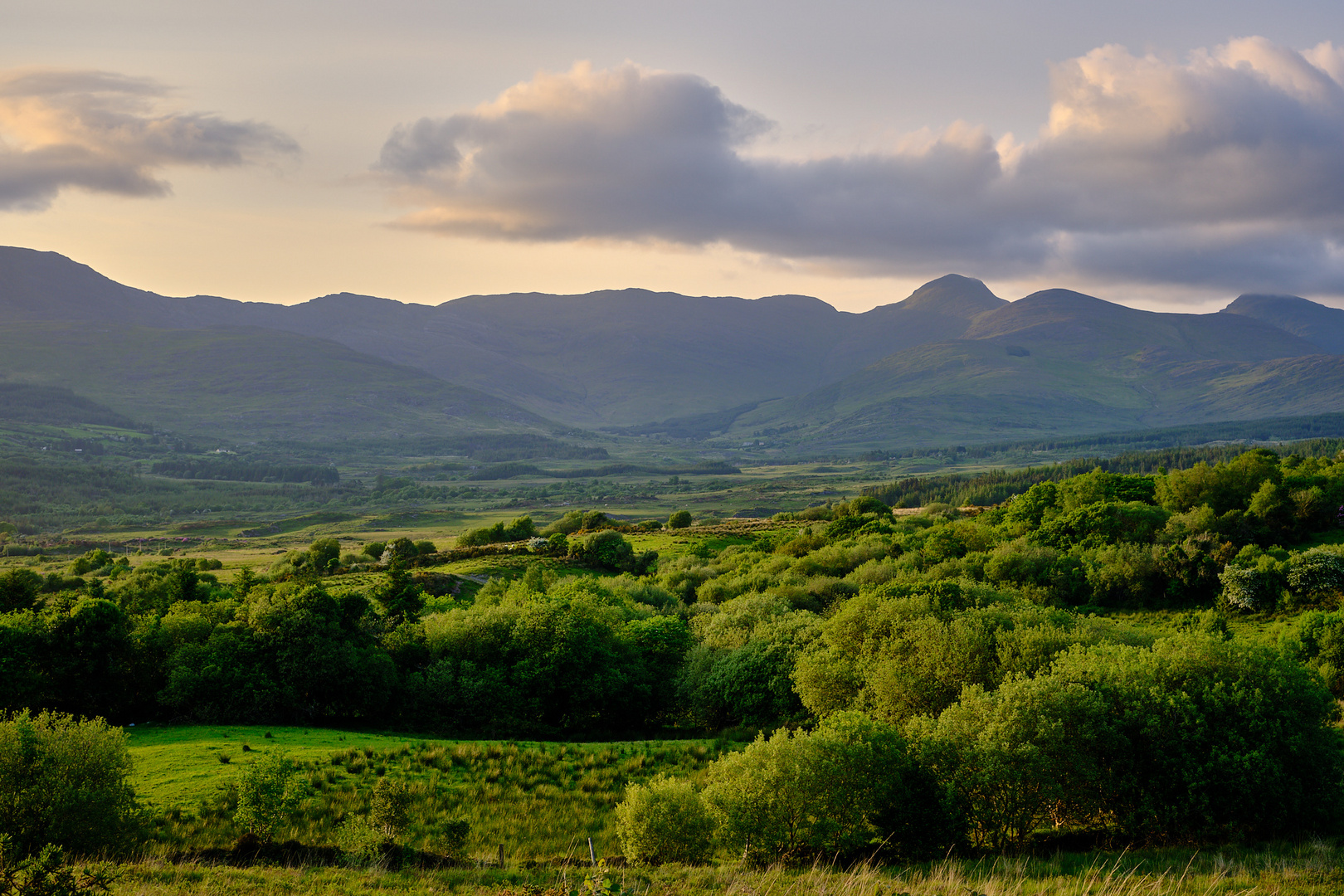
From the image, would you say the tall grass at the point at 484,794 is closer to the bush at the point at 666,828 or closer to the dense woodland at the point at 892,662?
the bush at the point at 666,828

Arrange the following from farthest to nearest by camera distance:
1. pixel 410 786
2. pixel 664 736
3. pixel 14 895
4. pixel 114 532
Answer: pixel 114 532
pixel 664 736
pixel 410 786
pixel 14 895

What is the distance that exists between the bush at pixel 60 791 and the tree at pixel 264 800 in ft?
10.0

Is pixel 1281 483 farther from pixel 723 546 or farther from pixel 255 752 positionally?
pixel 255 752

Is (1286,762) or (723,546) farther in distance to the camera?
(723,546)

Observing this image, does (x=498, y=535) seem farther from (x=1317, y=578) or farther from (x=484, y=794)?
(x=1317, y=578)

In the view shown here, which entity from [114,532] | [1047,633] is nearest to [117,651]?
[1047,633]

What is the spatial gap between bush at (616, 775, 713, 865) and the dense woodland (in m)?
0.15

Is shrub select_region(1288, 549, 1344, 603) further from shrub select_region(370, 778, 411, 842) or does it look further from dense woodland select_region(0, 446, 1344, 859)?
shrub select_region(370, 778, 411, 842)

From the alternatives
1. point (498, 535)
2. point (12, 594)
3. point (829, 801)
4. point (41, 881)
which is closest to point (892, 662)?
point (829, 801)

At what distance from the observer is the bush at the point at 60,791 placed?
22.7 metres

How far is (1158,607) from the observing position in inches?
2317

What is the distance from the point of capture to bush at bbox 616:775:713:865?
82.6 feet

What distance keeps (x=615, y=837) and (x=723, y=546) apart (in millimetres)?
75356

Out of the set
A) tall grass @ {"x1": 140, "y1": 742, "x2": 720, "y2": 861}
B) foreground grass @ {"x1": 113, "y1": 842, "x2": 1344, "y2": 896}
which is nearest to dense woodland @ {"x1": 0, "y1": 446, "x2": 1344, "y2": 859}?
foreground grass @ {"x1": 113, "y1": 842, "x2": 1344, "y2": 896}
